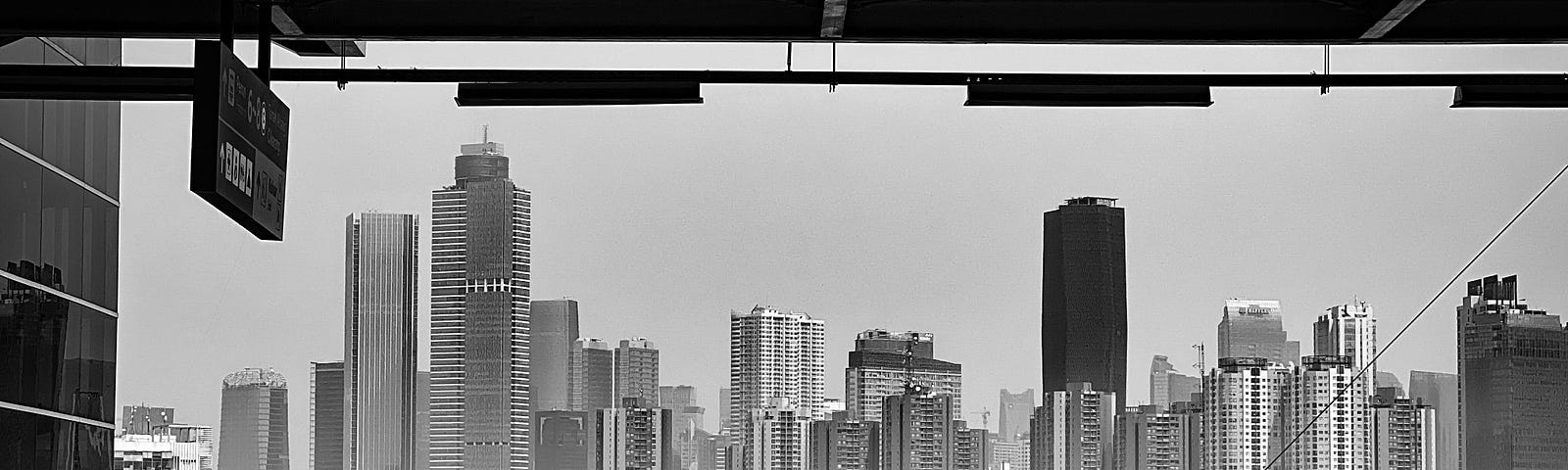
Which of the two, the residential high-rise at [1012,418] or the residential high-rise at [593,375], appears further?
the residential high-rise at [1012,418]

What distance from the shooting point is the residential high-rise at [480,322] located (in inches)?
2790

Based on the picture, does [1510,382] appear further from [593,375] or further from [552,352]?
[552,352]

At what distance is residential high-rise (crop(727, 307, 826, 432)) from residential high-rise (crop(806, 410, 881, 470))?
116cm

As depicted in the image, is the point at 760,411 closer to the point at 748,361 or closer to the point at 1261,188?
the point at 748,361

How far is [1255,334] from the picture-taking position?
7219 cm

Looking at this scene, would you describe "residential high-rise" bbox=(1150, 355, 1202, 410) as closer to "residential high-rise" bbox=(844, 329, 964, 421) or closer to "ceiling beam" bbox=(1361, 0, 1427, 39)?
"residential high-rise" bbox=(844, 329, 964, 421)

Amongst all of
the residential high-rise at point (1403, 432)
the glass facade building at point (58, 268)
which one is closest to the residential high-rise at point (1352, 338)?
the residential high-rise at point (1403, 432)

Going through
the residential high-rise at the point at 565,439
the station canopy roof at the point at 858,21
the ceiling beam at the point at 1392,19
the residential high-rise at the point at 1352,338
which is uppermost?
the station canopy roof at the point at 858,21

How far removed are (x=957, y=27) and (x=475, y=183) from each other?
81.1m

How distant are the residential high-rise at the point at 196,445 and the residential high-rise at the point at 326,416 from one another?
900cm

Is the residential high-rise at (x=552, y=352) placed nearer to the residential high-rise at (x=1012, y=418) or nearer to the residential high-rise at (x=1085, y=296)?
the residential high-rise at (x=1012, y=418)

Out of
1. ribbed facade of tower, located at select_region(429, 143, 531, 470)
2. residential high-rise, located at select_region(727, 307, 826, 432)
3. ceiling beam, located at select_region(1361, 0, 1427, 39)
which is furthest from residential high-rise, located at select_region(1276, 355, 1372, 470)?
ceiling beam, located at select_region(1361, 0, 1427, 39)

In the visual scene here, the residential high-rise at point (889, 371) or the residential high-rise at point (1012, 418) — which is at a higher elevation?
the residential high-rise at point (889, 371)

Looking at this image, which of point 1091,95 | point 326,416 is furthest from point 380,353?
point 1091,95
